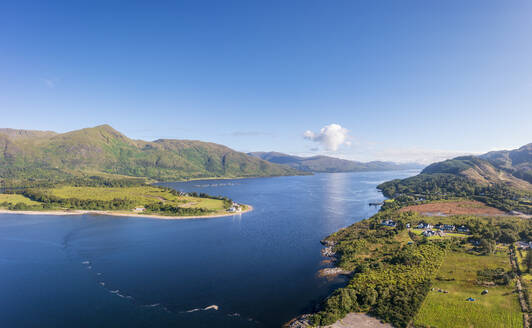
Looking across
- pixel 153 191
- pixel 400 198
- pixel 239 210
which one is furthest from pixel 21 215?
pixel 400 198

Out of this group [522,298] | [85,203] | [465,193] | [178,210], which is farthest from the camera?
[465,193]

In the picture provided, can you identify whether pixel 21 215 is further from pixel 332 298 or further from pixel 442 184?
pixel 442 184

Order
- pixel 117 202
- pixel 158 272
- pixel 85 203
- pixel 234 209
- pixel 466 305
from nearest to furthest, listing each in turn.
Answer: pixel 466 305 → pixel 158 272 → pixel 234 209 → pixel 117 202 → pixel 85 203

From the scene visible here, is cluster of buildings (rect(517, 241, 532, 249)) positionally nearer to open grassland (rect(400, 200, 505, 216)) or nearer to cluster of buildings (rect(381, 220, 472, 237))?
cluster of buildings (rect(381, 220, 472, 237))

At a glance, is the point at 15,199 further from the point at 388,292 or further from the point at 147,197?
the point at 388,292

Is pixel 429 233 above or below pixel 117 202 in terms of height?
below

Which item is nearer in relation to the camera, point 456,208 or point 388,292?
point 388,292

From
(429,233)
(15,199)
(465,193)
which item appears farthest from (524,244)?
(15,199)
